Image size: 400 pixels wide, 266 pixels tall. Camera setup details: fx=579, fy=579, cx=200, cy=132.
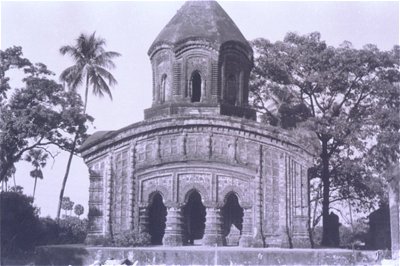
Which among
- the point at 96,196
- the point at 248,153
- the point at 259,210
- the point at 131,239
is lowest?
the point at 131,239

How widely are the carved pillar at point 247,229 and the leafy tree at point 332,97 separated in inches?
244

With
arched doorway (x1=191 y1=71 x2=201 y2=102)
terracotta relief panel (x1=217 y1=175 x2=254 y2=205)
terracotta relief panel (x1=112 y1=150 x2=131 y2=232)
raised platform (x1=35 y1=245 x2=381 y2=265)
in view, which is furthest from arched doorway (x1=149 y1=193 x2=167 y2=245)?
arched doorway (x1=191 y1=71 x2=201 y2=102)

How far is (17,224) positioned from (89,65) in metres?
10.4

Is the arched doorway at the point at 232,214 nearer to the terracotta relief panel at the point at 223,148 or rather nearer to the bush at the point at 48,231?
the terracotta relief panel at the point at 223,148

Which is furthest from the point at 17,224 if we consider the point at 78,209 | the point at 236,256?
the point at 78,209

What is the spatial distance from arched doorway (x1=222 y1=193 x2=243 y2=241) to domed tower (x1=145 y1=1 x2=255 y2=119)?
11.9 feet

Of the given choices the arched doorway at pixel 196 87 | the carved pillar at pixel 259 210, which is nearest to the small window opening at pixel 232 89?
the arched doorway at pixel 196 87

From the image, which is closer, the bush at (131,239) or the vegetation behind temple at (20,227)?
the bush at (131,239)

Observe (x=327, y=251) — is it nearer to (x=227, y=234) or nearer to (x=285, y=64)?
(x=227, y=234)

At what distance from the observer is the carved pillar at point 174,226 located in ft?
71.7

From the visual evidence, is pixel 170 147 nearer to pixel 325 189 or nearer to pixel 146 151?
pixel 146 151

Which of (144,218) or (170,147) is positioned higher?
(170,147)

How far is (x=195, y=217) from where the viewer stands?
24406 millimetres

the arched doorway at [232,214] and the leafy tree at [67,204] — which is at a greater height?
the leafy tree at [67,204]
